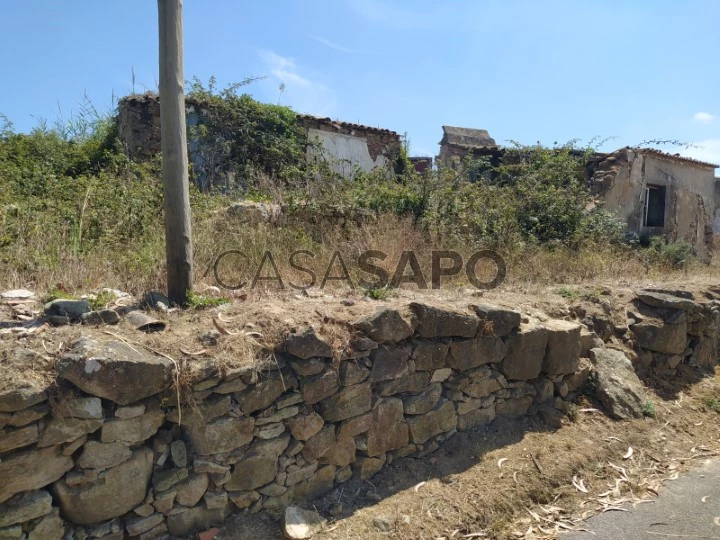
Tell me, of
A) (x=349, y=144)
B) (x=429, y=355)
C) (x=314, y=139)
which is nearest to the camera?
(x=429, y=355)

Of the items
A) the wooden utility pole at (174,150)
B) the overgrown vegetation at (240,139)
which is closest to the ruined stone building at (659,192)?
the overgrown vegetation at (240,139)

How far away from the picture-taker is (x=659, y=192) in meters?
13.1

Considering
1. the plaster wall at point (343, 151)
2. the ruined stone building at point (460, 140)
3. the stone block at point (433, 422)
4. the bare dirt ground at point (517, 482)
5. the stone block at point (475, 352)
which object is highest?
the ruined stone building at point (460, 140)

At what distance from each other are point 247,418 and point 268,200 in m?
4.96

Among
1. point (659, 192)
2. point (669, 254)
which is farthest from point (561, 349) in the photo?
point (659, 192)

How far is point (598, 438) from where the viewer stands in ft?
14.3

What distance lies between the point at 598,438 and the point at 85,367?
404 cm

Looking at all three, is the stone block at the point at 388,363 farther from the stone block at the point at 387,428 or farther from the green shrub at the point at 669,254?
the green shrub at the point at 669,254

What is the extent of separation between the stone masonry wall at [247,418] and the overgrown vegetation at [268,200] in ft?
3.31

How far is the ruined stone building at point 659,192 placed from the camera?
11.8 meters

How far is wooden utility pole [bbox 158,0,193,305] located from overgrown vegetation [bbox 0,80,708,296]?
0.55m

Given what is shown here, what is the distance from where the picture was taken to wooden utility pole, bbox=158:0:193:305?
133 inches

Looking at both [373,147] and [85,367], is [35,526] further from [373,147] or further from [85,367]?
[373,147]

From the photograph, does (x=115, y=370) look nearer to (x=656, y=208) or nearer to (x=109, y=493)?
(x=109, y=493)
